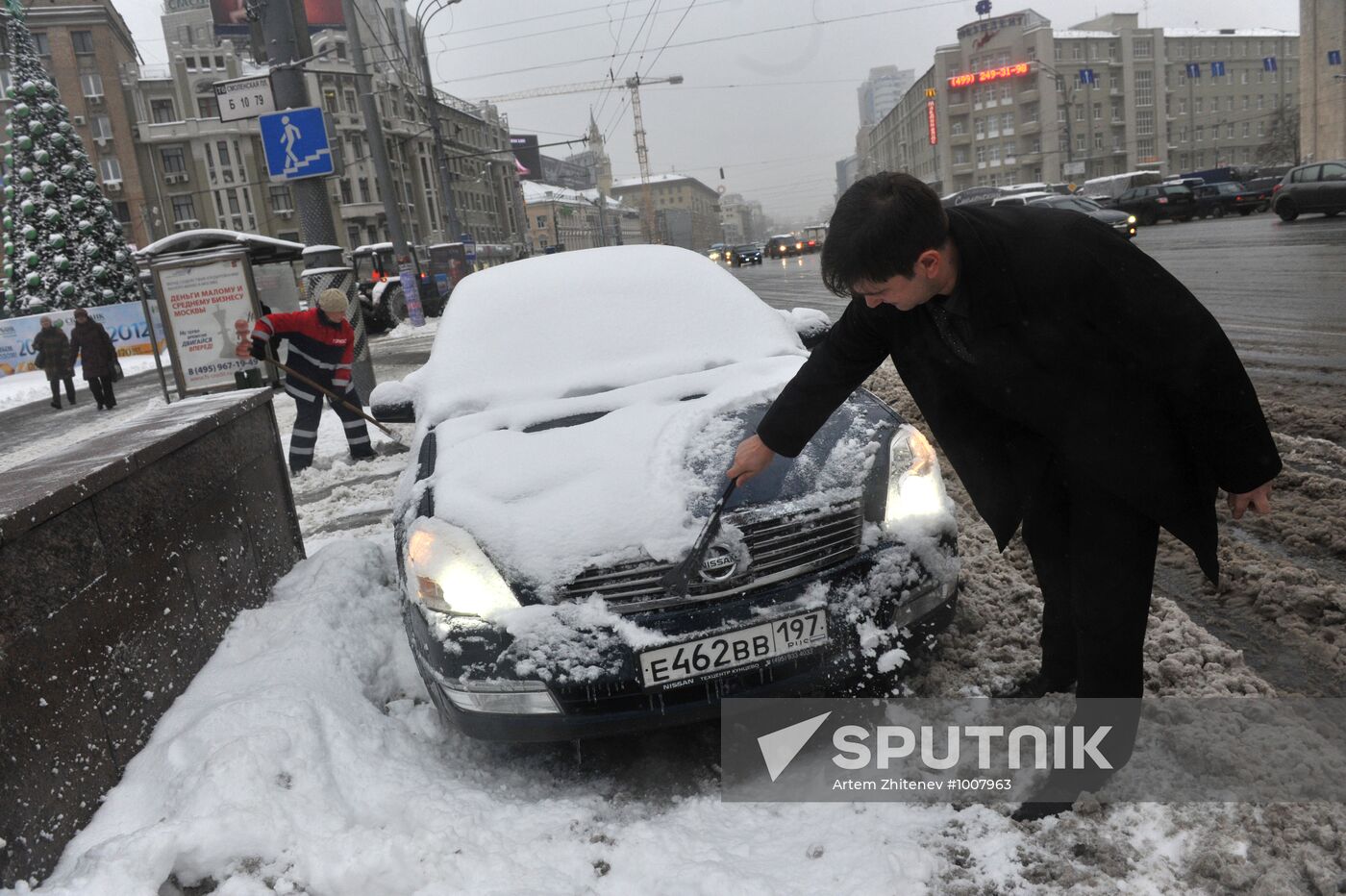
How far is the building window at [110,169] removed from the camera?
58.5m

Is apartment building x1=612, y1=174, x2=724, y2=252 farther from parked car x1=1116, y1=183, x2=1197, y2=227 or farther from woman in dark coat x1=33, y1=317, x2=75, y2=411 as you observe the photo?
woman in dark coat x1=33, y1=317, x2=75, y2=411

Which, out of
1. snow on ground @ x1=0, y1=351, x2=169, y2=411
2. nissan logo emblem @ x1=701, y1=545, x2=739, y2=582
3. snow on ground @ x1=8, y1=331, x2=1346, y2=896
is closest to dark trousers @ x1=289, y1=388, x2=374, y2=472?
snow on ground @ x1=8, y1=331, x2=1346, y2=896

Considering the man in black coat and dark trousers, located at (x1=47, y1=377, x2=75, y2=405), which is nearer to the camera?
the man in black coat

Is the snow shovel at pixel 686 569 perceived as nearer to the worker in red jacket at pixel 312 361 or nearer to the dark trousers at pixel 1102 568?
the dark trousers at pixel 1102 568

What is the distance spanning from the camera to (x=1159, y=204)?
33.3 metres

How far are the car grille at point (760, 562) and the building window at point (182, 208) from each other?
70.5 m

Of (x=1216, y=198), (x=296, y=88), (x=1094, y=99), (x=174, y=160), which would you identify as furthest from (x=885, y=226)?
(x=1094, y=99)

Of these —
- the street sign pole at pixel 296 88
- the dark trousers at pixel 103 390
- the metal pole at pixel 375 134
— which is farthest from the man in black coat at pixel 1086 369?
the dark trousers at pixel 103 390

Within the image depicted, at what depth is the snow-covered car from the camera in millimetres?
2443

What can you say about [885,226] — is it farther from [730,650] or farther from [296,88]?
[296,88]

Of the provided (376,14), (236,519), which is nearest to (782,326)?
(236,519)

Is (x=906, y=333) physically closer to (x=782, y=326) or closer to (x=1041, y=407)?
(x=1041, y=407)

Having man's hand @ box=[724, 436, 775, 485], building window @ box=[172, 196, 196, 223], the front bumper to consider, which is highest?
building window @ box=[172, 196, 196, 223]

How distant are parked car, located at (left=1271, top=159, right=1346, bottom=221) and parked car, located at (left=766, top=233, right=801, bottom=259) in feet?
118
